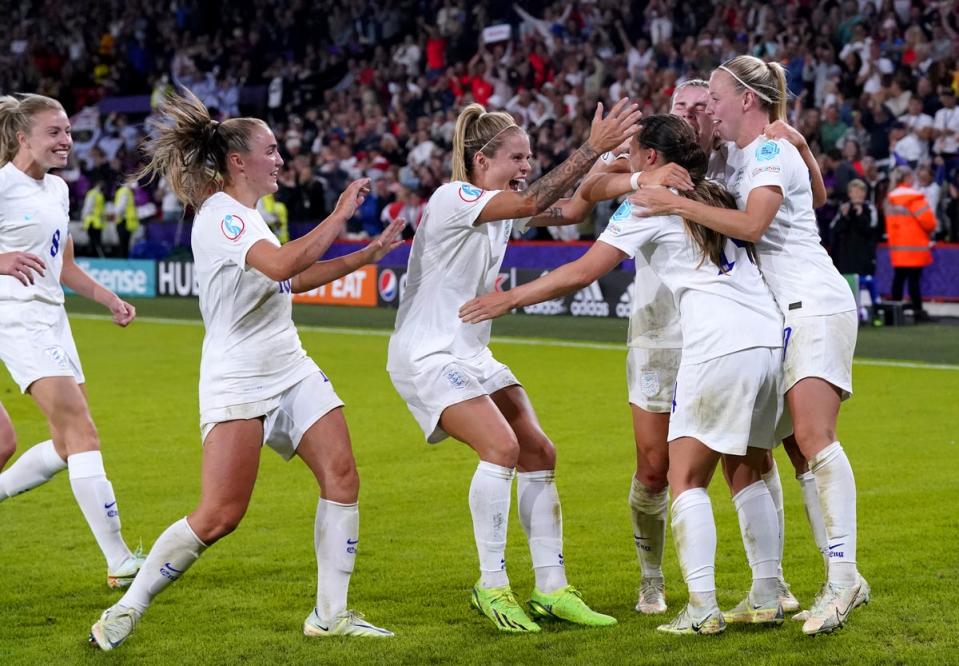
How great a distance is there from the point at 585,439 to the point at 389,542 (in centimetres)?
332

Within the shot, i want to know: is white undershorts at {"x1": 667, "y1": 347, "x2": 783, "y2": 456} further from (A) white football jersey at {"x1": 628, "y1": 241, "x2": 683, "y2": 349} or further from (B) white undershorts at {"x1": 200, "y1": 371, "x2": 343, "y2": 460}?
(B) white undershorts at {"x1": 200, "y1": 371, "x2": 343, "y2": 460}

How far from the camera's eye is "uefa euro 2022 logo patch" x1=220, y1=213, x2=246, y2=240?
511cm

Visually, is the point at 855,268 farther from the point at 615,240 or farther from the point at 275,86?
the point at 275,86

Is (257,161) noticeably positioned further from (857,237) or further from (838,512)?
(857,237)

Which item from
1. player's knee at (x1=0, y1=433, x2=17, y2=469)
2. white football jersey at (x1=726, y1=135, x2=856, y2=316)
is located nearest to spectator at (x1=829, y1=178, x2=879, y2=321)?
white football jersey at (x1=726, y1=135, x2=856, y2=316)

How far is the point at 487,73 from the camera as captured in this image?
87.0 ft

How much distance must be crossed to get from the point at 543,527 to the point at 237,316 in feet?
4.92

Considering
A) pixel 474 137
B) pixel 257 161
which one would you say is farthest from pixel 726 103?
pixel 257 161

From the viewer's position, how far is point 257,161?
5.32m

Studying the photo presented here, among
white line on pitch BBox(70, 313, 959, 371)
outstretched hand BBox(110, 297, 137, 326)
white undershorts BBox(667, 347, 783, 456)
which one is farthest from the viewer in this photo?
white line on pitch BBox(70, 313, 959, 371)

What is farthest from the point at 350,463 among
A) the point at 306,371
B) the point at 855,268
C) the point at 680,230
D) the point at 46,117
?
the point at 855,268

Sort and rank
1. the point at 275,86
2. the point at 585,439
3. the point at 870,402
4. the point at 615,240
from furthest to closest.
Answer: the point at 275,86, the point at 870,402, the point at 585,439, the point at 615,240

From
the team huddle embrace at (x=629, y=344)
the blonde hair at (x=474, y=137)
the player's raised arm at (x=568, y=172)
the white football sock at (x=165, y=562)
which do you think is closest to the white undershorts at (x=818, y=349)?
the team huddle embrace at (x=629, y=344)

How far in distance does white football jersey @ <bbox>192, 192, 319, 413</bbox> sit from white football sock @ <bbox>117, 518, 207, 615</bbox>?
496mm
